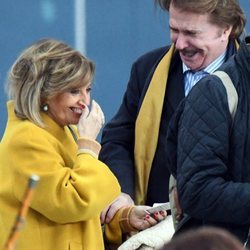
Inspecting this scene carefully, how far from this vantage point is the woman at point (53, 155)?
16.2ft

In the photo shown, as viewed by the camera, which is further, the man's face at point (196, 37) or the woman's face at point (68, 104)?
the man's face at point (196, 37)

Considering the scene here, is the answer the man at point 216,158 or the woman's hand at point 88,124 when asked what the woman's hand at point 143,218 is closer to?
the woman's hand at point 88,124

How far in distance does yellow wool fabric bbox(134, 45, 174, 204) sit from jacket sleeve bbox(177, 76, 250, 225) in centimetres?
124

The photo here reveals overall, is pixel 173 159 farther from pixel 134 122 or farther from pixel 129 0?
pixel 129 0

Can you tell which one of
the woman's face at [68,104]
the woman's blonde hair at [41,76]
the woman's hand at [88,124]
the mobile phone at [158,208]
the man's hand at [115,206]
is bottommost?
the man's hand at [115,206]

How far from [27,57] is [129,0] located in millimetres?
3513

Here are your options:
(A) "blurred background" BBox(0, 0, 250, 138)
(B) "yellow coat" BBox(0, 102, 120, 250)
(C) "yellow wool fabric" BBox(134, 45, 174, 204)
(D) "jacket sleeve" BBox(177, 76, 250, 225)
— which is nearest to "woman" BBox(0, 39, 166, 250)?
(B) "yellow coat" BBox(0, 102, 120, 250)

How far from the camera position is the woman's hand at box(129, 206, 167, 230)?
17.7 feet

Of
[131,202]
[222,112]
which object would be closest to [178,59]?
[131,202]

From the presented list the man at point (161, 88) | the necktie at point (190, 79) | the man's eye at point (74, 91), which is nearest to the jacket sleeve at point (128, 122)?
the man at point (161, 88)

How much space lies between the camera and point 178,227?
4547 mm

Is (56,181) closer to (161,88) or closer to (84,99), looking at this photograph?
(84,99)

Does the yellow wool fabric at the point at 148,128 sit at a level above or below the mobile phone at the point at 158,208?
above

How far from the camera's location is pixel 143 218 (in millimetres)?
5426
